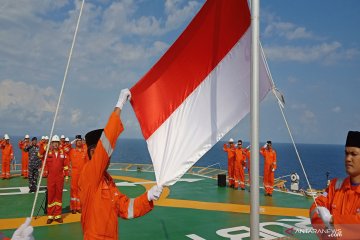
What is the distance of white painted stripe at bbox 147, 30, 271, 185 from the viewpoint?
372 cm

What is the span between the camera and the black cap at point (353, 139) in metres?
2.81

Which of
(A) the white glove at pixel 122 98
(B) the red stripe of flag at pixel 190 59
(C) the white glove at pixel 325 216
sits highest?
(B) the red stripe of flag at pixel 190 59

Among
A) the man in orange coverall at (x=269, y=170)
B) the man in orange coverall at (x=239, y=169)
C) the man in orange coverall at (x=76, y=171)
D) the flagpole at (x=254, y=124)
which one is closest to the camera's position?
the flagpole at (x=254, y=124)

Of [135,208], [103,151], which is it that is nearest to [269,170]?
[135,208]

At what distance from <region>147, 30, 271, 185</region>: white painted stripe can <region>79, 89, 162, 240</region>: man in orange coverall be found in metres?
0.66

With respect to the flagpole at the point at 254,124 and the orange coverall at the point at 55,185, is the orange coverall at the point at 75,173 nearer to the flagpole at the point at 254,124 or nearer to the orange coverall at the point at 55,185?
the orange coverall at the point at 55,185

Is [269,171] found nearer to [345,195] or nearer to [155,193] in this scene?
[345,195]

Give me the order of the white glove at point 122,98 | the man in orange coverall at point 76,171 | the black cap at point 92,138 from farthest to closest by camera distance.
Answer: the man in orange coverall at point 76,171, the black cap at point 92,138, the white glove at point 122,98

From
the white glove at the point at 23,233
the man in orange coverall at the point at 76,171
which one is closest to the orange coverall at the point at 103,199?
the white glove at the point at 23,233

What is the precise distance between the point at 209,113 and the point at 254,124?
92 cm

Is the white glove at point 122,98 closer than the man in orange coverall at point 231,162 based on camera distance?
Yes

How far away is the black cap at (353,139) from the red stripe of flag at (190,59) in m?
1.78

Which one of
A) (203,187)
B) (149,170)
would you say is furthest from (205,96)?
(149,170)

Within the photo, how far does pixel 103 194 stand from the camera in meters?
3.06
